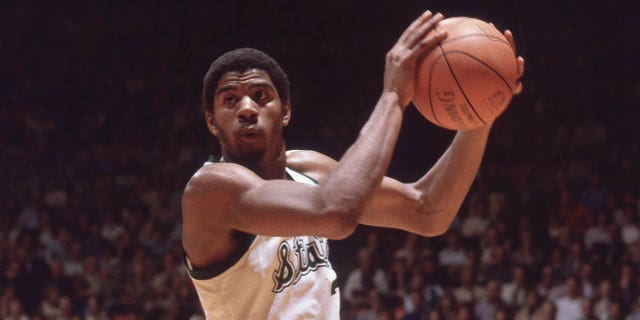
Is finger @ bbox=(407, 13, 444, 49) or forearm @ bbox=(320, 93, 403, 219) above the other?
finger @ bbox=(407, 13, 444, 49)

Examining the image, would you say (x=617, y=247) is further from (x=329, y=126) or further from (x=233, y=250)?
(x=233, y=250)

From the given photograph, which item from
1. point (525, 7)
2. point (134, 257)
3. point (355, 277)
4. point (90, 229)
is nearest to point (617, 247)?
point (355, 277)

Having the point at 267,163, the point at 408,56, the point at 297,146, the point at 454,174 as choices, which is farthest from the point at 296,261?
the point at 297,146

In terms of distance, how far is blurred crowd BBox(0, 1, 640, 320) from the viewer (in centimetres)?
885

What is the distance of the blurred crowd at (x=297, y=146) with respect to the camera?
8.85 metres

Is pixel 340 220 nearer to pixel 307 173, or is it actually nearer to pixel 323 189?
pixel 323 189

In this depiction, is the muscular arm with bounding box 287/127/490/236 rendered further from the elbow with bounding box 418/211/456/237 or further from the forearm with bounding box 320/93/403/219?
the forearm with bounding box 320/93/403/219

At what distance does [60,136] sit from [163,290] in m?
4.43

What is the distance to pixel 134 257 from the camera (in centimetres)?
1080

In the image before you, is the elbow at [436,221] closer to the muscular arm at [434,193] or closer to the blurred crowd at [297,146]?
the muscular arm at [434,193]

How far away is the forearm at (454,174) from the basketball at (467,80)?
12.7 inches

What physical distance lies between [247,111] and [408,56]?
0.58m

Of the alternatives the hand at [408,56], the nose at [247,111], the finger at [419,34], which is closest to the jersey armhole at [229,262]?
the nose at [247,111]

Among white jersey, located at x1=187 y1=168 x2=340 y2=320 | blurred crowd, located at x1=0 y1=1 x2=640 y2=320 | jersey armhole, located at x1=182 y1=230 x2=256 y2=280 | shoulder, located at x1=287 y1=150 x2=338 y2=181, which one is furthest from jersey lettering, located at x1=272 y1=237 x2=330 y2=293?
blurred crowd, located at x1=0 y1=1 x2=640 y2=320
